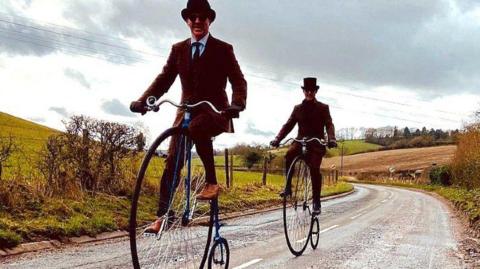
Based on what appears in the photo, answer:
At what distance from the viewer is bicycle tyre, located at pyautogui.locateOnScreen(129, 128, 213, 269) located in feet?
13.4

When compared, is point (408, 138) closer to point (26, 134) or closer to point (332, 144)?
point (26, 134)

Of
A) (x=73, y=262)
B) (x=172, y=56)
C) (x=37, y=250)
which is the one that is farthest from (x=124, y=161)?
(x=172, y=56)

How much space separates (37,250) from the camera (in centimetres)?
841

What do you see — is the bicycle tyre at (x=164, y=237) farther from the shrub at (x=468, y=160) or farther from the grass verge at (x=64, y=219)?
the shrub at (x=468, y=160)

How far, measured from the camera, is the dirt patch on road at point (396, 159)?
322 ft

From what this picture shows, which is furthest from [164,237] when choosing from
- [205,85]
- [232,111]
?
[205,85]

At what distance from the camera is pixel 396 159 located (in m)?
108

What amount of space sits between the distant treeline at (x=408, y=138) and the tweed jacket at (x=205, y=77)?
113912mm

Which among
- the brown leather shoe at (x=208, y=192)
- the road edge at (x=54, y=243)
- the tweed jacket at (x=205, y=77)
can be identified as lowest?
the road edge at (x=54, y=243)

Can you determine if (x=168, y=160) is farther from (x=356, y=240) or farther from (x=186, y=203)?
(x=356, y=240)

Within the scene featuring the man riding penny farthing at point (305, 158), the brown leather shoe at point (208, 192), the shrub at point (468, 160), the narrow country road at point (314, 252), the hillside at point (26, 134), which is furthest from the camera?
the shrub at point (468, 160)

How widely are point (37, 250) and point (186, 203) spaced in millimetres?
4658

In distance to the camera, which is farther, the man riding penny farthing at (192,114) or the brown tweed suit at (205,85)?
the brown tweed suit at (205,85)

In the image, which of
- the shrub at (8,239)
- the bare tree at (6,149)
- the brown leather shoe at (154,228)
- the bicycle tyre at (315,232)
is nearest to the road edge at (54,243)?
the shrub at (8,239)
